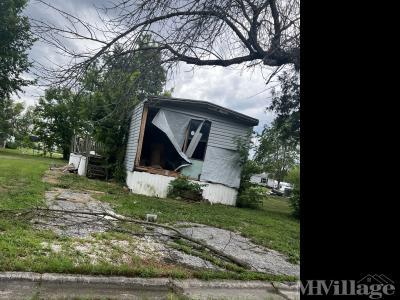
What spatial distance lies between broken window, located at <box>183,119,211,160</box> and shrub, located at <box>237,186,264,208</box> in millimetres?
2238

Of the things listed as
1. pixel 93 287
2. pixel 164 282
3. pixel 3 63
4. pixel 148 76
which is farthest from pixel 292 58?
pixel 3 63

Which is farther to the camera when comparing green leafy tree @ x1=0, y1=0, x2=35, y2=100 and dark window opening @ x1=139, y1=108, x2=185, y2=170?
green leafy tree @ x1=0, y1=0, x2=35, y2=100

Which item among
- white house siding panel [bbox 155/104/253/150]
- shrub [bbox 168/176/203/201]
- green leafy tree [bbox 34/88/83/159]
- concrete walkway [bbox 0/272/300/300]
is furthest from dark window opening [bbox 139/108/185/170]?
green leafy tree [bbox 34/88/83/159]

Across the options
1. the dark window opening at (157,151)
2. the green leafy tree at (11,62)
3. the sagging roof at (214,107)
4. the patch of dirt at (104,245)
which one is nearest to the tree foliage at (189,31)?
the patch of dirt at (104,245)

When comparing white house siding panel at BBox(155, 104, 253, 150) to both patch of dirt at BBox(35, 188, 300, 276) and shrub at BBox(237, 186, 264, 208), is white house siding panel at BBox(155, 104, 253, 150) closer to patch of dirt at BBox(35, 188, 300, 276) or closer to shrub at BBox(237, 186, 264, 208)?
shrub at BBox(237, 186, 264, 208)

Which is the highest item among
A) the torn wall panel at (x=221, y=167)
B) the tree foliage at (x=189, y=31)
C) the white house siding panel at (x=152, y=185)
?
the tree foliage at (x=189, y=31)

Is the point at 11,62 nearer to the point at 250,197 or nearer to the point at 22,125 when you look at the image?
the point at 250,197

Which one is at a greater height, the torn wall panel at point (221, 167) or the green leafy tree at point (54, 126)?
the green leafy tree at point (54, 126)

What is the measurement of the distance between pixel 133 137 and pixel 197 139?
276 centimetres

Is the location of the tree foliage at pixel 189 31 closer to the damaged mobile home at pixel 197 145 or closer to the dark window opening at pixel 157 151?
the damaged mobile home at pixel 197 145

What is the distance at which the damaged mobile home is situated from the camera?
11109 mm

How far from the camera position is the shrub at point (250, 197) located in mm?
12039

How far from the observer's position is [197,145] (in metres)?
11.8

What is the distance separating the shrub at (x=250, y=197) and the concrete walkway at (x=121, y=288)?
852 centimetres
